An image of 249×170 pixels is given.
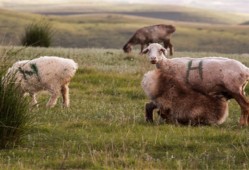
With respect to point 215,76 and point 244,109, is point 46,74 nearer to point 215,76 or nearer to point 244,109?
point 215,76

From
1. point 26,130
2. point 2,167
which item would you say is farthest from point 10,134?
point 2,167

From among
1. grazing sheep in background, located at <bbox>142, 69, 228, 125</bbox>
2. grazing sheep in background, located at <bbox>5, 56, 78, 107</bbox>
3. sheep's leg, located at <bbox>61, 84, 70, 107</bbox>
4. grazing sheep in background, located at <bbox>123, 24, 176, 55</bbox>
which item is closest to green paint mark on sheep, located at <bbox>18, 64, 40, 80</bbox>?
grazing sheep in background, located at <bbox>5, 56, 78, 107</bbox>

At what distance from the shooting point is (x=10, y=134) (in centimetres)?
1052

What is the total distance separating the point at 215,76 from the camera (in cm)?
1262

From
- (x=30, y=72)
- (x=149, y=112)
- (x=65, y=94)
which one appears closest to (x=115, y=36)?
(x=65, y=94)

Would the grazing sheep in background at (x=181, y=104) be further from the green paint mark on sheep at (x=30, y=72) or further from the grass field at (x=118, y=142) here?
the green paint mark on sheep at (x=30, y=72)

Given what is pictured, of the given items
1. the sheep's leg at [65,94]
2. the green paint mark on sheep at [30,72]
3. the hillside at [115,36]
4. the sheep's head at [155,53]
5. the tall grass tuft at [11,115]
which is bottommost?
the hillside at [115,36]

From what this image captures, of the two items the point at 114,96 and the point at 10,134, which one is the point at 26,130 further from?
the point at 114,96

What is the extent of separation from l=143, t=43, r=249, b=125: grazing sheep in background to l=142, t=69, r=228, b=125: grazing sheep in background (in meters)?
0.12

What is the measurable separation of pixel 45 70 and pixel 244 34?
69434 mm

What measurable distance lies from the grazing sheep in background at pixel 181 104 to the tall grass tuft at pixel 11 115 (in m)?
2.88

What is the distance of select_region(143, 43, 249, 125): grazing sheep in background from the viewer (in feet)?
41.1

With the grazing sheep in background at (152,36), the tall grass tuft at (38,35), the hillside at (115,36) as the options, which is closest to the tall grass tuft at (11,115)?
the tall grass tuft at (38,35)

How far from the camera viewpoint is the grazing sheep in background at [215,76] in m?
12.5
